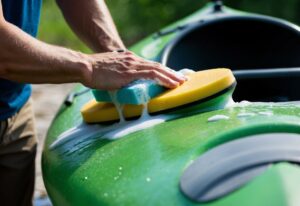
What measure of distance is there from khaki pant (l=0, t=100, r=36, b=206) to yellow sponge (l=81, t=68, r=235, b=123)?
1.72 feet

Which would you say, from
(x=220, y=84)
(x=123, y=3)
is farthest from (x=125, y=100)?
(x=123, y=3)

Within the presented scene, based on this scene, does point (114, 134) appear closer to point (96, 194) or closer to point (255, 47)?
point (96, 194)

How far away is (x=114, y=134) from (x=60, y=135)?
0.36 meters

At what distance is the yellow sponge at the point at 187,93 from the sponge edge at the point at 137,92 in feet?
0.05

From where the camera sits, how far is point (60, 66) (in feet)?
6.43

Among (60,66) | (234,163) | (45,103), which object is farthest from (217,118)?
(45,103)

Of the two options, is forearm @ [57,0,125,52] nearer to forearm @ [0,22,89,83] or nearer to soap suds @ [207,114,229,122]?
forearm @ [0,22,89,83]

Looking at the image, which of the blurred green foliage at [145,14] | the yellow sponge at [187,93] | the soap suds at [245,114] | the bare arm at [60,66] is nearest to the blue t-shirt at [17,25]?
the bare arm at [60,66]

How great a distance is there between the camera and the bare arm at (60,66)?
1.93 meters

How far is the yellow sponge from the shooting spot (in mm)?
1925

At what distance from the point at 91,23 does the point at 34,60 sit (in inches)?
23.6

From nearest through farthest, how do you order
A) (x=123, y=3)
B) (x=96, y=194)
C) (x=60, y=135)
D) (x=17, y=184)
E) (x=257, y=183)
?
1. (x=257, y=183)
2. (x=96, y=194)
3. (x=60, y=135)
4. (x=17, y=184)
5. (x=123, y=3)

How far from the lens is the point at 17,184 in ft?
8.44

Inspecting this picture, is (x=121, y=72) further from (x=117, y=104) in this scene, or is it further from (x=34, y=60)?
(x=34, y=60)
